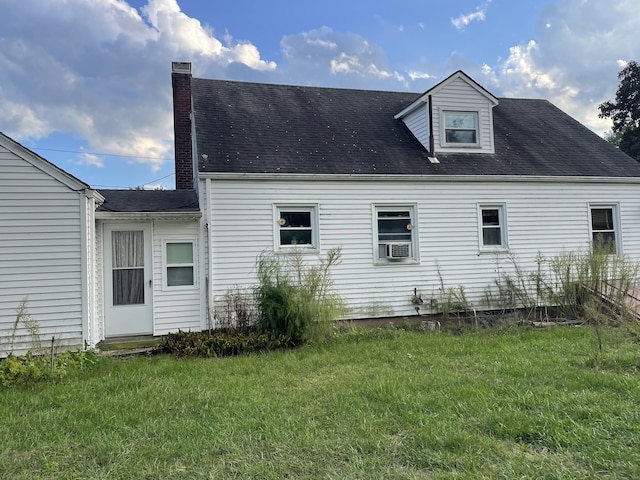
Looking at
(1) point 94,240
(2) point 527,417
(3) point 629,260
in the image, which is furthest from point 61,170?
(3) point 629,260

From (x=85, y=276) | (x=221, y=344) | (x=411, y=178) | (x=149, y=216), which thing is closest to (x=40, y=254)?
(x=85, y=276)

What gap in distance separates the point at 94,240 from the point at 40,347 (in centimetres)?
212

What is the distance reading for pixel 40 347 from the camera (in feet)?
22.0

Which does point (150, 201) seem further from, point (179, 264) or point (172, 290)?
point (172, 290)

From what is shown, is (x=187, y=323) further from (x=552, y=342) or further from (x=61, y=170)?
(x=552, y=342)

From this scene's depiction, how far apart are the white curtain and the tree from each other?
2747 cm

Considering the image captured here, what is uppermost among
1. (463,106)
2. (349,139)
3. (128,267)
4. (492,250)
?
(463,106)

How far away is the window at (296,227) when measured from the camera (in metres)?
9.65

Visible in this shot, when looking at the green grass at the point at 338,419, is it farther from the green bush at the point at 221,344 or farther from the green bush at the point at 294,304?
the green bush at the point at 294,304

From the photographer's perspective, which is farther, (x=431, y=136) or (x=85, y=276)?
(x=431, y=136)

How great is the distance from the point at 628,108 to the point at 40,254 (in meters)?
30.1

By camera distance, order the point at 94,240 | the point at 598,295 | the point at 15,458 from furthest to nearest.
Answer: the point at 598,295
the point at 94,240
the point at 15,458

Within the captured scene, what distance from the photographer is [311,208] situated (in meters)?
9.85

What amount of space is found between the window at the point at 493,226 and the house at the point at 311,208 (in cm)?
4
